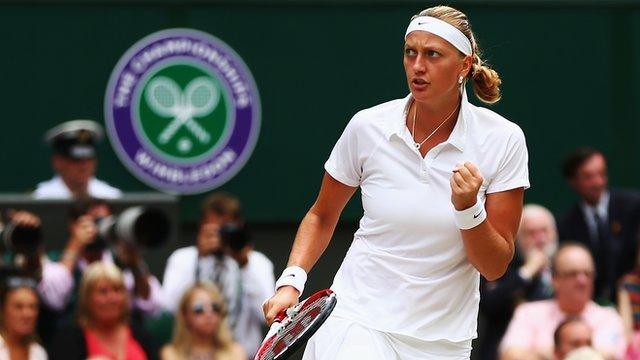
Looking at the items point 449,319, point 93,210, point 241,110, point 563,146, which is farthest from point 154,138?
point 449,319

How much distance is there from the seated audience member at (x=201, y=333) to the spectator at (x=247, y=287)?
1.08 feet

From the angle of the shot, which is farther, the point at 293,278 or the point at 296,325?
the point at 293,278

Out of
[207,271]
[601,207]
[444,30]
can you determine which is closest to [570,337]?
[601,207]

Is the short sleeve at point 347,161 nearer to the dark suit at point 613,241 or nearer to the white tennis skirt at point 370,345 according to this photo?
the white tennis skirt at point 370,345

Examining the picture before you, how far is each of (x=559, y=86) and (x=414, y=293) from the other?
5.36m

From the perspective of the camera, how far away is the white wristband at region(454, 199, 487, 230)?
169 inches

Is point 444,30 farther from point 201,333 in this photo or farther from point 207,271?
point 207,271

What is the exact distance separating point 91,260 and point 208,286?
0.58 m

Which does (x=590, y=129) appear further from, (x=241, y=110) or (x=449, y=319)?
(x=449, y=319)

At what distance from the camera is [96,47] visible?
30.1ft

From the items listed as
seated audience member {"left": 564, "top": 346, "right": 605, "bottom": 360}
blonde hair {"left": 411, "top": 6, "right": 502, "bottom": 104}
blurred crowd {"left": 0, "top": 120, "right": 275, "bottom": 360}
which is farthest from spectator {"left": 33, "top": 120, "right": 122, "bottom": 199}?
blonde hair {"left": 411, "top": 6, "right": 502, "bottom": 104}

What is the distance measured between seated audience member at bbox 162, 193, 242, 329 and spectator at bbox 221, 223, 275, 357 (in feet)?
0.10

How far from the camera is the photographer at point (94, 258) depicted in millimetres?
7738

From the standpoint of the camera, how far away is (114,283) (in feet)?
24.6
